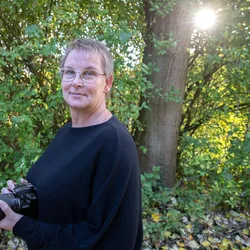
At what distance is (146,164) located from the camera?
14.1ft

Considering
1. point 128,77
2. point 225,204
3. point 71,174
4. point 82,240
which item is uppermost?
point 128,77

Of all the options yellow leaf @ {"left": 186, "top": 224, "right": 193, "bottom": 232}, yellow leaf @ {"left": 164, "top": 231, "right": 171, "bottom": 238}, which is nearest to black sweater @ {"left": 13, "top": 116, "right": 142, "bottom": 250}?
yellow leaf @ {"left": 164, "top": 231, "right": 171, "bottom": 238}

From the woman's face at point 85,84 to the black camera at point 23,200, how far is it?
47 cm

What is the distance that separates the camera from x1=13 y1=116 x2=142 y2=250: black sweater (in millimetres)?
1273

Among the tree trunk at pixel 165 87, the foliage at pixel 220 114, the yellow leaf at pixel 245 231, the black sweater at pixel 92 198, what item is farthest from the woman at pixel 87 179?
the yellow leaf at pixel 245 231

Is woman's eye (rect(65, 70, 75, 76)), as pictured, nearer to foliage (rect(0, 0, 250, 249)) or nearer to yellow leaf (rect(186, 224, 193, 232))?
foliage (rect(0, 0, 250, 249))

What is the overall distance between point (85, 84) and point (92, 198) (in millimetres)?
551

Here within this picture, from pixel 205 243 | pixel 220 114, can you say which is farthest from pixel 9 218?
pixel 220 114

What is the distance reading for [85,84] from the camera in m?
1.54

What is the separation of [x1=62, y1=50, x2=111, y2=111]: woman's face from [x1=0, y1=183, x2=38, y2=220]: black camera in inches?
18.3

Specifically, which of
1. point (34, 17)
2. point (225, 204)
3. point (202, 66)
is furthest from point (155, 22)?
point (225, 204)

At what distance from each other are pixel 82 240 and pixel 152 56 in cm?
301

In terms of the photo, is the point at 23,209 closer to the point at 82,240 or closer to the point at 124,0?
the point at 82,240

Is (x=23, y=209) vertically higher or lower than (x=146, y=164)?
higher
